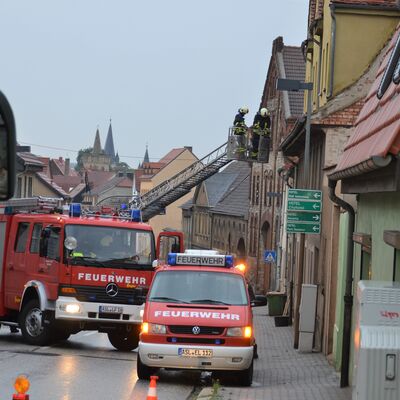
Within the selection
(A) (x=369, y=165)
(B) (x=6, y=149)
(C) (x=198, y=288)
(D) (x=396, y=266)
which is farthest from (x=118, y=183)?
(B) (x=6, y=149)

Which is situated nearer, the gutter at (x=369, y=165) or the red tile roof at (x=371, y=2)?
the gutter at (x=369, y=165)

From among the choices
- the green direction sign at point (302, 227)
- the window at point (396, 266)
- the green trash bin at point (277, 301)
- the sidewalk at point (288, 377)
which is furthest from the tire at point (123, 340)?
the green trash bin at point (277, 301)

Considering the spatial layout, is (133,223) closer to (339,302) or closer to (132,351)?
(132,351)

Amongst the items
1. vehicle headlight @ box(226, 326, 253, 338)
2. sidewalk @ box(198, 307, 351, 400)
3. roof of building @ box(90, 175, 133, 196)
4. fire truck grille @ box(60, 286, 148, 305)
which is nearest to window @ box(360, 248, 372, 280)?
sidewalk @ box(198, 307, 351, 400)

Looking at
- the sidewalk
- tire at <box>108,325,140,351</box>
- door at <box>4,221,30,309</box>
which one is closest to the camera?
the sidewalk

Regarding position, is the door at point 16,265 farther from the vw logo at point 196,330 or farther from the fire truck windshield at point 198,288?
the vw logo at point 196,330

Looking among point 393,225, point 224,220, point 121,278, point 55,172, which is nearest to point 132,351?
point 121,278

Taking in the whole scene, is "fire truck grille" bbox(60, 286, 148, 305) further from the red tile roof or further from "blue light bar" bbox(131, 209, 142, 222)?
the red tile roof

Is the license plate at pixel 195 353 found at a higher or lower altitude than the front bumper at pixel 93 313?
lower

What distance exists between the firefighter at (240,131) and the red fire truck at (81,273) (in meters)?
22.0

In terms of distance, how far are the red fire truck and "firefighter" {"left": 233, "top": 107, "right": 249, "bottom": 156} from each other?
2205 cm

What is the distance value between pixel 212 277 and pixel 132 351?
18.6ft

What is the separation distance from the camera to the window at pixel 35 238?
21469 millimetres

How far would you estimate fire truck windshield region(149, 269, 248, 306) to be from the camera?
55.3 feet
